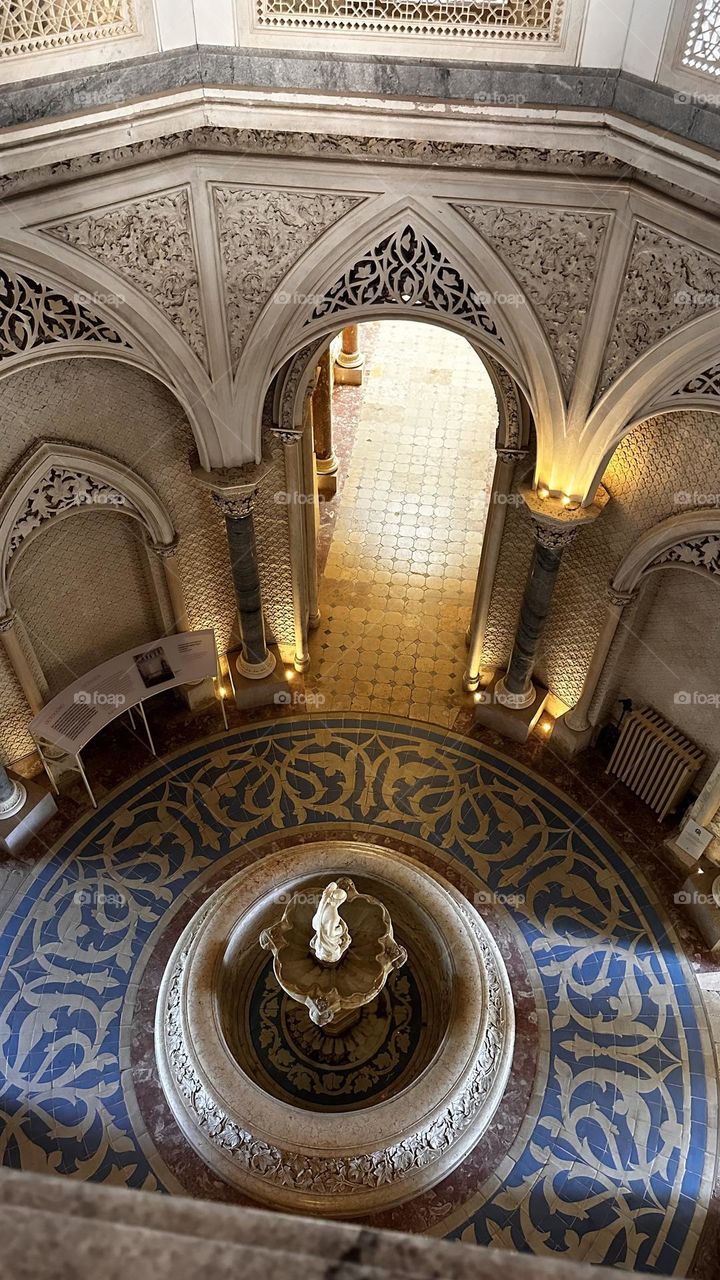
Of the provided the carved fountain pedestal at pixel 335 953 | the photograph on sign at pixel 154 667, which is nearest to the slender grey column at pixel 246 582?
the photograph on sign at pixel 154 667

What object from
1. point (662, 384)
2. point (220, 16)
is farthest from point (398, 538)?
point (220, 16)

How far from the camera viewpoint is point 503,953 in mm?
6770

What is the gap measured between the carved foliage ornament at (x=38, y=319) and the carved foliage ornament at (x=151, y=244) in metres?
0.35

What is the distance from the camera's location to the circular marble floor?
5.68 meters

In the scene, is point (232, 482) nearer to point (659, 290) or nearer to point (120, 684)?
point (120, 684)

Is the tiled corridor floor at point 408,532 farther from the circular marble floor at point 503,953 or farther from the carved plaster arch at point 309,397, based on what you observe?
the carved plaster arch at point 309,397

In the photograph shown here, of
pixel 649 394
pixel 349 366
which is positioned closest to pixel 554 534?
pixel 649 394

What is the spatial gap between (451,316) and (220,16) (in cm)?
214

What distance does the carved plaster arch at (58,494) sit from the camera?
6414 mm

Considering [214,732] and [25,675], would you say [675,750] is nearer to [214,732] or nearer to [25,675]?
[214,732]

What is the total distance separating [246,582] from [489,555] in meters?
2.12

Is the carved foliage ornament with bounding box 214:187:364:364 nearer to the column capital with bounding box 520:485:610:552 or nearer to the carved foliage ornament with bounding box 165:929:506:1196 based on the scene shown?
the column capital with bounding box 520:485:610:552

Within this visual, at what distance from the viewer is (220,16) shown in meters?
4.62

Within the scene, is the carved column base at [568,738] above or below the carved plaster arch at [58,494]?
below
